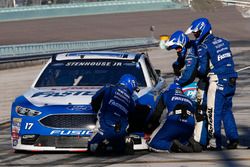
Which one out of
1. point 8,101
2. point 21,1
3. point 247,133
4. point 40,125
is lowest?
point 21,1

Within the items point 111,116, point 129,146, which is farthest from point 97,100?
point 129,146

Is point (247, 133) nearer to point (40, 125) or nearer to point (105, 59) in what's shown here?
point (105, 59)

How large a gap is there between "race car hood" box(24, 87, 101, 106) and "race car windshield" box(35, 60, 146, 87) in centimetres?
34

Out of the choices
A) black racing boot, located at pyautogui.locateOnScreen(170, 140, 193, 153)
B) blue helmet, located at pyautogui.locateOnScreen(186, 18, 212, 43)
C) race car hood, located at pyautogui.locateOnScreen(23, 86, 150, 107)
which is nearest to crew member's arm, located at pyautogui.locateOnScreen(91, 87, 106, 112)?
race car hood, located at pyautogui.locateOnScreen(23, 86, 150, 107)

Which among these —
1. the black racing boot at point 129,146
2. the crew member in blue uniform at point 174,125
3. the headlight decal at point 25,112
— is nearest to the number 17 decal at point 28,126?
the headlight decal at point 25,112

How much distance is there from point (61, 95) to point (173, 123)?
1.61 m

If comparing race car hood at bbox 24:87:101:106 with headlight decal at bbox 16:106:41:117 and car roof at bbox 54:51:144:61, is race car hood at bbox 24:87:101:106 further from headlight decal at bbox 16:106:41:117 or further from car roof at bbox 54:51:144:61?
car roof at bbox 54:51:144:61

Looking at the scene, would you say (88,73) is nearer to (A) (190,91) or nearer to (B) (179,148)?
(A) (190,91)

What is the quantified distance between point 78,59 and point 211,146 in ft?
8.32

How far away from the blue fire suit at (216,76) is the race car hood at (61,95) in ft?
5.20

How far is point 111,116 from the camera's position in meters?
11.3

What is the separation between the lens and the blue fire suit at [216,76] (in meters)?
11.6

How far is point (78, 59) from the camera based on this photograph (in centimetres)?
1313

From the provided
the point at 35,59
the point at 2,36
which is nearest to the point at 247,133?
the point at 35,59
